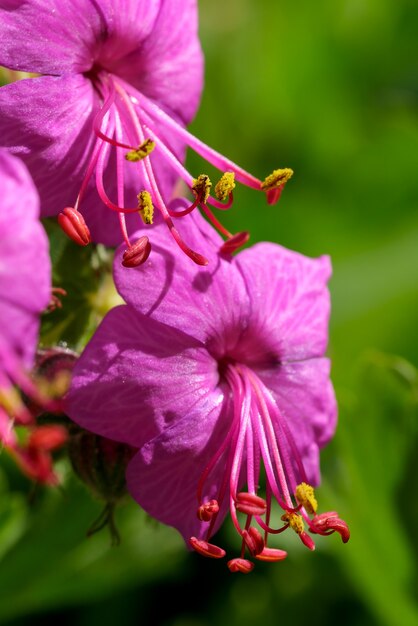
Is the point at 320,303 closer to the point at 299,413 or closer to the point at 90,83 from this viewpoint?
the point at 299,413

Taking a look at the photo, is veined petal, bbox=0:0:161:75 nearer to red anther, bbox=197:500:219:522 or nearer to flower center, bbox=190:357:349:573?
flower center, bbox=190:357:349:573

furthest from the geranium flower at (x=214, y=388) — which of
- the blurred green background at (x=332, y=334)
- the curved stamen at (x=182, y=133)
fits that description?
the blurred green background at (x=332, y=334)

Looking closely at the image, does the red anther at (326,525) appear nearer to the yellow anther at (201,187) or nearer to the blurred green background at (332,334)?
the blurred green background at (332,334)

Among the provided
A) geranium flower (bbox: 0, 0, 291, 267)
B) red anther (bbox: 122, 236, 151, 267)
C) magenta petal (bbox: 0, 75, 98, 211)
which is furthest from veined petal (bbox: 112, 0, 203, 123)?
red anther (bbox: 122, 236, 151, 267)

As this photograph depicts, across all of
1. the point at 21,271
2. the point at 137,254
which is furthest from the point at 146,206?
the point at 21,271

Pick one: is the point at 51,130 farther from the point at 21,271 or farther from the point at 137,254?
the point at 21,271

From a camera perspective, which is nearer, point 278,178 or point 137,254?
point 137,254

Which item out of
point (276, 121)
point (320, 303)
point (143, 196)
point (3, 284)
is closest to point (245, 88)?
point (276, 121)
